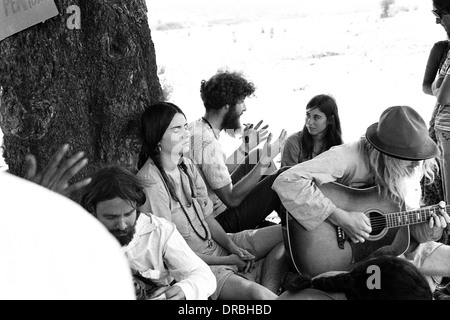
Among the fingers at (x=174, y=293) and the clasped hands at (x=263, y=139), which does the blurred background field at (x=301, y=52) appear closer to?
the clasped hands at (x=263, y=139)

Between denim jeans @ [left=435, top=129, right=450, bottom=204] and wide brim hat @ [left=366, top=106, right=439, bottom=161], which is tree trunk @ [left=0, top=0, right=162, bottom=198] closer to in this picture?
wide brim hat @ [left=366, top=106, right=439, bottom=161]

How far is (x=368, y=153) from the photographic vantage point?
Answer: 306 cm

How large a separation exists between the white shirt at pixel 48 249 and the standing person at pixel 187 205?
242 cm

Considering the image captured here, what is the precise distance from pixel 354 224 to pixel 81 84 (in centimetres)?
142

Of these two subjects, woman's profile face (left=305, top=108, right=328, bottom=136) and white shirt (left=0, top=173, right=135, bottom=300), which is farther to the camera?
woman's profile face (left=305, top=108, right=328, bottom=136)

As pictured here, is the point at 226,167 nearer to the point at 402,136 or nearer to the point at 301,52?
the point at 402,136

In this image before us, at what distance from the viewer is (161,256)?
8.34 ft

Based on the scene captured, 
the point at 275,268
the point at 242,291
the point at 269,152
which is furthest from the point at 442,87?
the point at 242,291

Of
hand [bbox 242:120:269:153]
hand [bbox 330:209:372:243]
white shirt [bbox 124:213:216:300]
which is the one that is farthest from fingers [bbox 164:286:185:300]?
hand [bbox 242:120:269:153]

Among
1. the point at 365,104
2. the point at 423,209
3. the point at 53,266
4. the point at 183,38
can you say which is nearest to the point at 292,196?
the point at 423,209

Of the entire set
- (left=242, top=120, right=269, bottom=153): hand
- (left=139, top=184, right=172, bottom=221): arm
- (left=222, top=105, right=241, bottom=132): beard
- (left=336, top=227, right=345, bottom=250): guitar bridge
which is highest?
(left=222, top=105, right=241, bottom=132): beard

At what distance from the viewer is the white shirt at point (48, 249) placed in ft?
1.55

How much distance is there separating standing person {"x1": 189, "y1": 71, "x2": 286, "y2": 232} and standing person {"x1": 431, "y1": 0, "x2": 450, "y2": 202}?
34.8 inches

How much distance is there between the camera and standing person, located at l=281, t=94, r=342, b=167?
4023 millimetres
